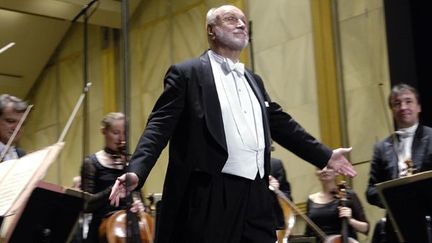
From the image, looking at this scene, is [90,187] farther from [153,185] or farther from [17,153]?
[153,185]

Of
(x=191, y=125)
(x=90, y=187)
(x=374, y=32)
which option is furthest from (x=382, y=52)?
(x=191, y=125)

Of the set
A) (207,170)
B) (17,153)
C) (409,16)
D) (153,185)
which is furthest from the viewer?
(153,185)

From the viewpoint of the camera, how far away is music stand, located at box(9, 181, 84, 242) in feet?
10.5

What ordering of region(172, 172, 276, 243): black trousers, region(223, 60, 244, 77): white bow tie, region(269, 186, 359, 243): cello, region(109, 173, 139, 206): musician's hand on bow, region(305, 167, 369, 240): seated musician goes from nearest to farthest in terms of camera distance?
region(109, 173, 139, 206): musician's hand on bow
region(172, 172, 276, 243): black trousers
region(223, 60, 244, 77): white bow tie
region(269, 186, 359, 243): cello
region(305, 167, 369, 240): seated musician

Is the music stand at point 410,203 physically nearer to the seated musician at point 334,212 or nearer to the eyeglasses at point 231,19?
the eyeglasses at point 231,19

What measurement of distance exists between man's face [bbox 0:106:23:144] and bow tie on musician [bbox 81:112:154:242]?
17.5 inches

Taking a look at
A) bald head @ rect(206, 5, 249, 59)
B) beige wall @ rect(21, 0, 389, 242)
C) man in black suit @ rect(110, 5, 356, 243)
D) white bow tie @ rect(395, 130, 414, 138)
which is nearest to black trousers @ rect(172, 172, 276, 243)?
man in black suit @ rect(110, 5, 356, 243)

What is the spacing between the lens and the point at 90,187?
4473mm

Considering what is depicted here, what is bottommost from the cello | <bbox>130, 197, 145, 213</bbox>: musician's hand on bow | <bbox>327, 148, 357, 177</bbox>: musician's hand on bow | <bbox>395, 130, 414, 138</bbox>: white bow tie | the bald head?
the cello

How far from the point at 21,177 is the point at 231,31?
104 centimetres

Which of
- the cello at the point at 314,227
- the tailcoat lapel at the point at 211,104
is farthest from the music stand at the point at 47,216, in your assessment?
the cello at the point at 314,227

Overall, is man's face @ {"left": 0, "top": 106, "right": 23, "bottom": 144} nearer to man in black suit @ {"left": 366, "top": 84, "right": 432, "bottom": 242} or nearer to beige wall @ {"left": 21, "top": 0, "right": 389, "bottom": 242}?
man in black suit @ {"left": 366, "top": 84, "right": 432, "bottom": 242}

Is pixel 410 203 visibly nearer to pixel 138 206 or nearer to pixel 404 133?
pixel 404 133

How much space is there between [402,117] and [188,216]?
1.96 metres
